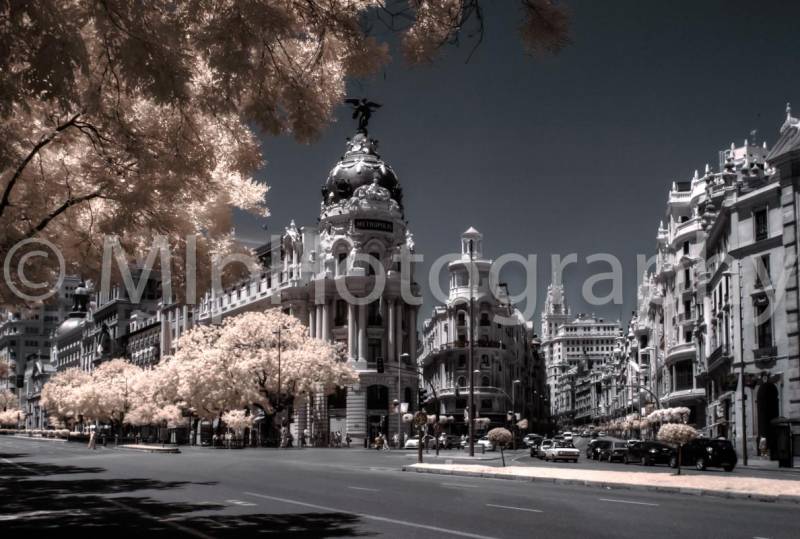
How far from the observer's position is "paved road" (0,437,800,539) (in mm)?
13820

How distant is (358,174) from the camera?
9556 centimetres

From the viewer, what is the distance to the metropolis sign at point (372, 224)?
296 feet

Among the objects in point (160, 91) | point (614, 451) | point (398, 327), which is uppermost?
point (398, 327)

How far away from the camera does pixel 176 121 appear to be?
12.8 metres

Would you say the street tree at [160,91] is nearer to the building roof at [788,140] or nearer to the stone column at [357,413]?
the building roof at [788,140]

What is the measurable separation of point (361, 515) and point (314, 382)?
2278 inches

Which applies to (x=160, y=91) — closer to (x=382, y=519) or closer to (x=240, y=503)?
(x=382, y=519)

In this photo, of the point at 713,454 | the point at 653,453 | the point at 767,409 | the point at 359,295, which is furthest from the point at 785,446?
the point at 359,295

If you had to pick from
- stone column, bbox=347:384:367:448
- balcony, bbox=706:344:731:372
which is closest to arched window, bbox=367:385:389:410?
stone column, bbox=347:384:367:448

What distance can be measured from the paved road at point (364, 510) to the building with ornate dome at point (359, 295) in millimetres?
60090

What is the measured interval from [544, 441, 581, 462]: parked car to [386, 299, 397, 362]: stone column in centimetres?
3593

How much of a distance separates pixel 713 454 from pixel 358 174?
62.3 metres

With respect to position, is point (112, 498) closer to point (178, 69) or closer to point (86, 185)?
point (86, 185)

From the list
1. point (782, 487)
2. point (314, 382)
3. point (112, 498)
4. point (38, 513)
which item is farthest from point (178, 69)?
point (314, 382)
